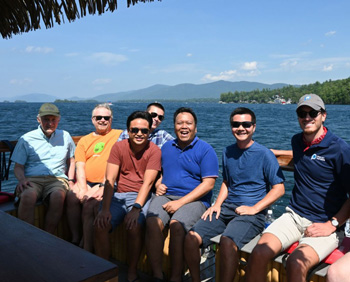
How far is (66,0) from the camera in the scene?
2400 mm

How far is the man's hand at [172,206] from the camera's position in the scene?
3.12 metres

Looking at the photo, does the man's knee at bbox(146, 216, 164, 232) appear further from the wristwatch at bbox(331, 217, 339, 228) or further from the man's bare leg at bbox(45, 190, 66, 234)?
the wristwatch at bbox(331, 217, 339, 228)

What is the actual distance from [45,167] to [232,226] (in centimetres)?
219

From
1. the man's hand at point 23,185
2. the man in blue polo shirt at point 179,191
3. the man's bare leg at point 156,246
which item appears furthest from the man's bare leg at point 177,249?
the man's hand at point 23,185

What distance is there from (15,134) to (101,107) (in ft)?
78.0

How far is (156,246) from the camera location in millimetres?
3033

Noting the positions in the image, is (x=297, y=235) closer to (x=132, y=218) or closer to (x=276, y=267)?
(x=276, y=267)

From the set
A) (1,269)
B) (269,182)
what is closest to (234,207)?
(269,182)

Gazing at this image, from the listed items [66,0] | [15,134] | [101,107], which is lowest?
[15,134]

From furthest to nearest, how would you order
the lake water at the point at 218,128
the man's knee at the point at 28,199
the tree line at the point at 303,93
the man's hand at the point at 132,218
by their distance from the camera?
the tree line at the point at 303,93 < the lake water at the point at 218,128 < the man's knee at the point at 28,199 < the man's hand at the point at 132,218

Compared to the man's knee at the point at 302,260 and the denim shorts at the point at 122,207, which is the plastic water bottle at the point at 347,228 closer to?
the man's knee at the point at 302,260

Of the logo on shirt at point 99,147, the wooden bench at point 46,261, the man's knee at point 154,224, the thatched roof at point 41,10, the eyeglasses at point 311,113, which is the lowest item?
the man's knee at point 154,224

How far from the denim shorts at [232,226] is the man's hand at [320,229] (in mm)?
423

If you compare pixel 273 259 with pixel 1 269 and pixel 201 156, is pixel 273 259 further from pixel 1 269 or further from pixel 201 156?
pixel 1 269
